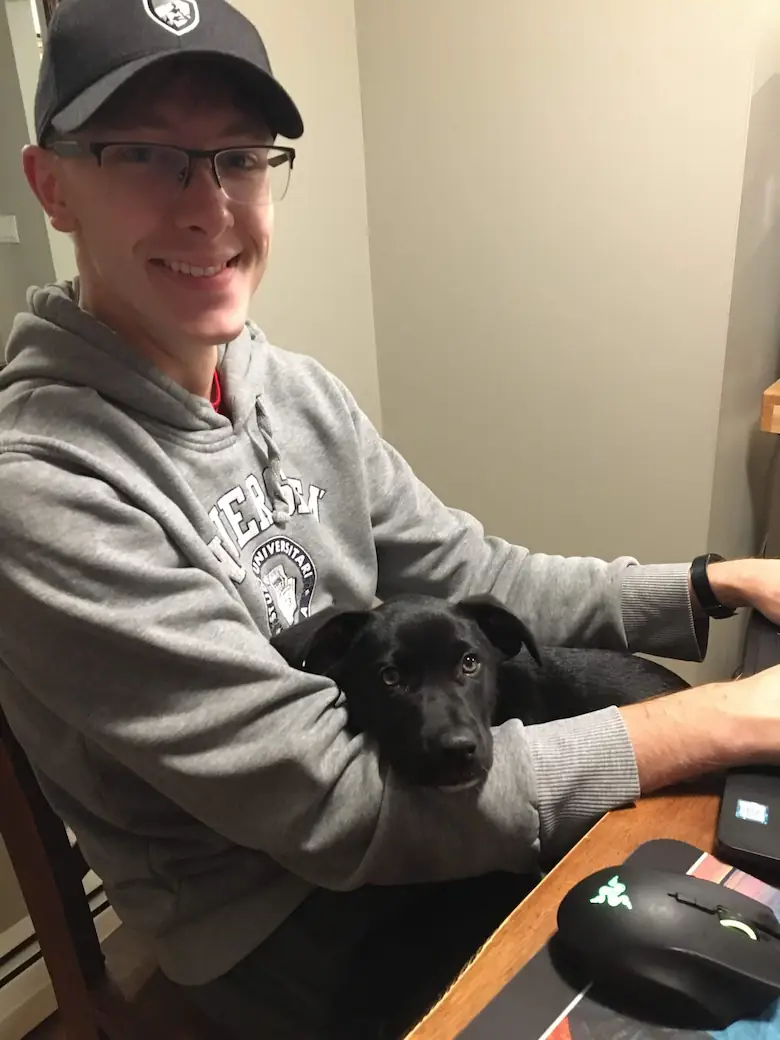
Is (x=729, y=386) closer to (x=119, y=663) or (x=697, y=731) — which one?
(x=697, y=731)

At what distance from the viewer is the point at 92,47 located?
0.77 meters

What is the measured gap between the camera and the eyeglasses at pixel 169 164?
2.61ft

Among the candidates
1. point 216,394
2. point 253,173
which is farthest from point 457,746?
point 253,173

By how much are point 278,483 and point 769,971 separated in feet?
2.23

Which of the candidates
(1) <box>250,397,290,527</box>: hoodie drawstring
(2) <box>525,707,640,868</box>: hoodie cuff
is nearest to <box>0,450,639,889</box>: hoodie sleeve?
(2) <box>525,707,640,868</box>: hoodie cuff

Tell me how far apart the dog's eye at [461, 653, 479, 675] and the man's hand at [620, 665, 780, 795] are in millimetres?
278

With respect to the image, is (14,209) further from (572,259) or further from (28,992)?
(28,992)

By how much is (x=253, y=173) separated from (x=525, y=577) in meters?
0.61

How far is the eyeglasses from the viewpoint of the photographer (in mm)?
797

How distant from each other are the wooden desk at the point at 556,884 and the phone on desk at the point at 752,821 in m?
0.02

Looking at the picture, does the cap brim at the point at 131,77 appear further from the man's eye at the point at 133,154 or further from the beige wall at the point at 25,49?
the beige wall at the point at 25,49

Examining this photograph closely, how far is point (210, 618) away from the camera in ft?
2.51

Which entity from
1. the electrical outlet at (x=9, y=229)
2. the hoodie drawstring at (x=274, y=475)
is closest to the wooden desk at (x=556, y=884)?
the hoodie drawstring at (x=274, y=475)

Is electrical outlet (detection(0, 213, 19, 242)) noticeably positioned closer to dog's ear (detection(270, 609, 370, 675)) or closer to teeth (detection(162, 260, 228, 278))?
teeth (detection(162, 260, 228, 278))
